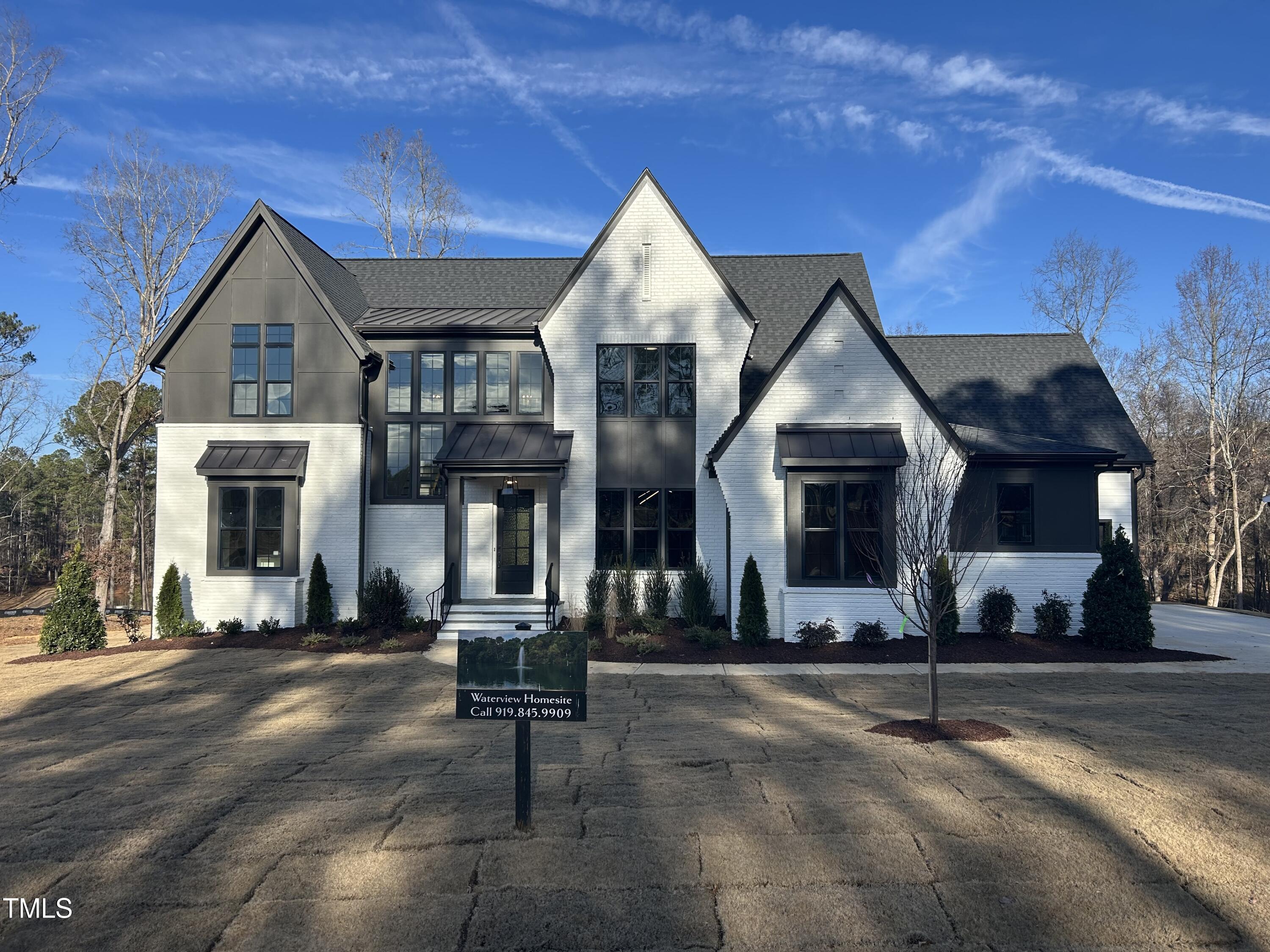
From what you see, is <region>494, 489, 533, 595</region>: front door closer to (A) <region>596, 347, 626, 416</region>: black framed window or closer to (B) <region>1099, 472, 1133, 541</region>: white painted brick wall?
(A) <region>596, 347, 626, 416</region>: black framed window

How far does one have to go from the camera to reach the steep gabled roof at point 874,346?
1648cm

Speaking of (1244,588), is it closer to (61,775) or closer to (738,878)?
(738,878)

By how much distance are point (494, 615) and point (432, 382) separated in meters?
→ 6.20

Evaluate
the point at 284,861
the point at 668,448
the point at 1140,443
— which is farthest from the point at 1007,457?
the point at 284,861

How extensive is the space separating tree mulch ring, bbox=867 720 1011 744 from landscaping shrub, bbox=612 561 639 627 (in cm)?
838

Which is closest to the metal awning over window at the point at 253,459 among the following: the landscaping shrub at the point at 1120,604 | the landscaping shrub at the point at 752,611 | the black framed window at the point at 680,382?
the black framed window at the point at 680,382

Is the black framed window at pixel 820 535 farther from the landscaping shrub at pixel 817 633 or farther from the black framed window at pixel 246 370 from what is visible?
the black framed window at pixel 246 370

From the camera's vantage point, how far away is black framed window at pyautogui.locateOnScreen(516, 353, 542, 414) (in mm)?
19859

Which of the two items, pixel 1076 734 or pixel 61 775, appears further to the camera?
pixel 1076 734

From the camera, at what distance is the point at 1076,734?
9.16 meters

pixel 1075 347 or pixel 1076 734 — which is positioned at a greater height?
pixel 1075 347

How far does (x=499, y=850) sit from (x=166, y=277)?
96.8 feet

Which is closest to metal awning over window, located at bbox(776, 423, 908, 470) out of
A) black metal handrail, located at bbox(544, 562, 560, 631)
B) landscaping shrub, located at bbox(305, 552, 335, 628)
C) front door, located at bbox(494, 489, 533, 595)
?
black metal handrail, located at bbox(544, 562, 560, 631)

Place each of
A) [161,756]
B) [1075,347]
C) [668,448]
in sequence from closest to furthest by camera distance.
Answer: [161,756] < [668,448] < [1075,347]
